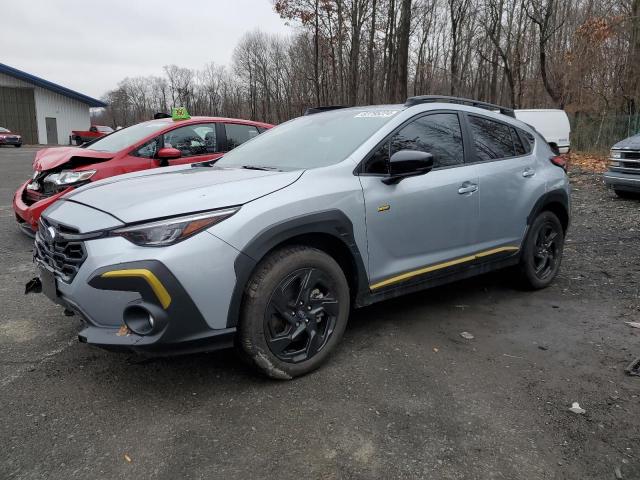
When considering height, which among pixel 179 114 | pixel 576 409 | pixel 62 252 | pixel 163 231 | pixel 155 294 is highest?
pixel 179 114

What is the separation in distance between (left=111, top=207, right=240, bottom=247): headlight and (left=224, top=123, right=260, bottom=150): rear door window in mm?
4303

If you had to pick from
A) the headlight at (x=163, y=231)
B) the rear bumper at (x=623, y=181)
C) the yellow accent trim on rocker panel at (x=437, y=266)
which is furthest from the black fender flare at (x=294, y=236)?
the rear bumper at (x=623, y=181)

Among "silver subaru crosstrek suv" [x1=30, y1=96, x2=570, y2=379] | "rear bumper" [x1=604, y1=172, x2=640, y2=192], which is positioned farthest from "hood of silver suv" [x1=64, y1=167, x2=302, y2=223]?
"rear bumper" [x1=604, y1=172, x2=640, y2=192]

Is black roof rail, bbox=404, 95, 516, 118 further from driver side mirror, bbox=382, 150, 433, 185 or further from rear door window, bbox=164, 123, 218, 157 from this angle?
rear door window, bbox=164, 123, 218, 157

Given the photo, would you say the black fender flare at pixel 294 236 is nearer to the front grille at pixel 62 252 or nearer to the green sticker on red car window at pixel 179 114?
the front grille at pixel 62 252

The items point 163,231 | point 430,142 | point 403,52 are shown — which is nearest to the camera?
point 163,231

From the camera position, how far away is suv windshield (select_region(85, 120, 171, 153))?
6.12m

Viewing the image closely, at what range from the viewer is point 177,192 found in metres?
2.71

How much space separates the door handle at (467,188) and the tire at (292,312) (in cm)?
126

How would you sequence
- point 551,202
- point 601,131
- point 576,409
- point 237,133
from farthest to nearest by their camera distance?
point 601,131, point 237,133, point 551,202, point 576,409

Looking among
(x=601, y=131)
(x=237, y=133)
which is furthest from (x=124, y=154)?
(x=601, y=131)

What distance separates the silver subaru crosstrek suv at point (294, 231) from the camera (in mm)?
2439

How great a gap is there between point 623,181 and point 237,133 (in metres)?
7.01

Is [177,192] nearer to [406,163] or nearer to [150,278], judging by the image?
[150,278]
